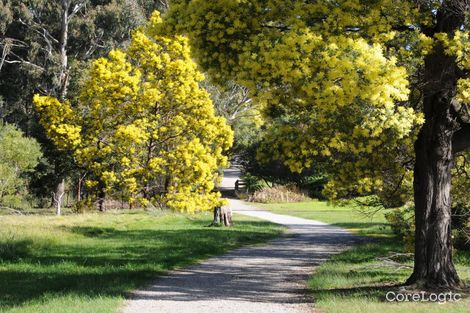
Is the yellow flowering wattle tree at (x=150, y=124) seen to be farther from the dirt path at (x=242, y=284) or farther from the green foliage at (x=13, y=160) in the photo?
the green foliage at (x=13, y=160)

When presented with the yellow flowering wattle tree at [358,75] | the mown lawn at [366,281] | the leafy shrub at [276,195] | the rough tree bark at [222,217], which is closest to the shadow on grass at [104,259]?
Result: the rough tree bark at [222,217]

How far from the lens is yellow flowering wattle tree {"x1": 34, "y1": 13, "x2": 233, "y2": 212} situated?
14.4 meters

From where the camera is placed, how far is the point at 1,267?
10.5 m

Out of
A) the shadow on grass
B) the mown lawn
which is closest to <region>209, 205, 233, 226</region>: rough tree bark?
the shadow on grass

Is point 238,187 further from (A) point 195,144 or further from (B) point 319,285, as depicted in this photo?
(B) point 319,285

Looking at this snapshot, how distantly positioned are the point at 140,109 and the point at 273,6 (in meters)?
8.56

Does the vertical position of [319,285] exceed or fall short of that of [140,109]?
it falls short

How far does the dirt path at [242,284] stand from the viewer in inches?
290

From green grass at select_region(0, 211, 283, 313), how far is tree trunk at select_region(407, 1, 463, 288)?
171 inches

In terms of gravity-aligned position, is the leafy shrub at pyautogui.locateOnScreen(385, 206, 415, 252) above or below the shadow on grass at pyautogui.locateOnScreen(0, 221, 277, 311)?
above

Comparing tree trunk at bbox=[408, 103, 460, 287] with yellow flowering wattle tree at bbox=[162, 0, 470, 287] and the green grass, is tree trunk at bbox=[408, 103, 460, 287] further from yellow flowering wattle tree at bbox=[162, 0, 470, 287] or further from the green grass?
the green grass

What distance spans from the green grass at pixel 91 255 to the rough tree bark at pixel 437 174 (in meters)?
4.35

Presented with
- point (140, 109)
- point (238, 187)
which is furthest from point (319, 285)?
point (238, 187)

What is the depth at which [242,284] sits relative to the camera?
360 inches
